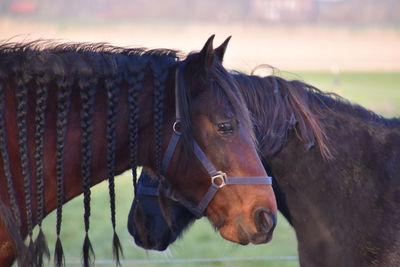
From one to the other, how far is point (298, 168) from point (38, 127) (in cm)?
146

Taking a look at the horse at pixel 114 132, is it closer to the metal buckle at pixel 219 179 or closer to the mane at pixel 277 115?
the metal buckle at pixel 219 179

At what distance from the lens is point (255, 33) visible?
4000cm

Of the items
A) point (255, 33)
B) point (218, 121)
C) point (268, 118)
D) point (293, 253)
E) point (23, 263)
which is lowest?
point (255, 33)

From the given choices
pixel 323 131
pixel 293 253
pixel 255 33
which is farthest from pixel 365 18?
pixel 323 131

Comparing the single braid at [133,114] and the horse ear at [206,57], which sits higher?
the horse ear at [206,57]

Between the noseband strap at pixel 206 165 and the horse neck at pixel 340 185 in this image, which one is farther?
the horse neck at pixel 340 185

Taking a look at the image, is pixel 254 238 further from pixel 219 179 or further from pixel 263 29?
pixel 263 29

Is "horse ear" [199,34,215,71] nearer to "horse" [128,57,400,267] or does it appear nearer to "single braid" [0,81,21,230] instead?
"horse" [128,57,400,267]

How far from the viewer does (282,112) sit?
11.1ft

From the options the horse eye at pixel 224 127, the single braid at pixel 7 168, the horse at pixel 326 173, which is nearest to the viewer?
the single braid at pixel 7 168

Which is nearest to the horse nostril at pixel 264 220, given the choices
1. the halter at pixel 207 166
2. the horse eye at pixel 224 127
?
the halter at pixel 207 166

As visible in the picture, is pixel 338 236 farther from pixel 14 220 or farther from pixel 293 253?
pixel 293 253

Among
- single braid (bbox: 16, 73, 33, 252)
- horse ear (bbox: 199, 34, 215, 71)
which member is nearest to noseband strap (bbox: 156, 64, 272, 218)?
horse ear (bbox: 199, 34, 215, 71)

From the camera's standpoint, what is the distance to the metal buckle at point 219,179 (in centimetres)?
267
